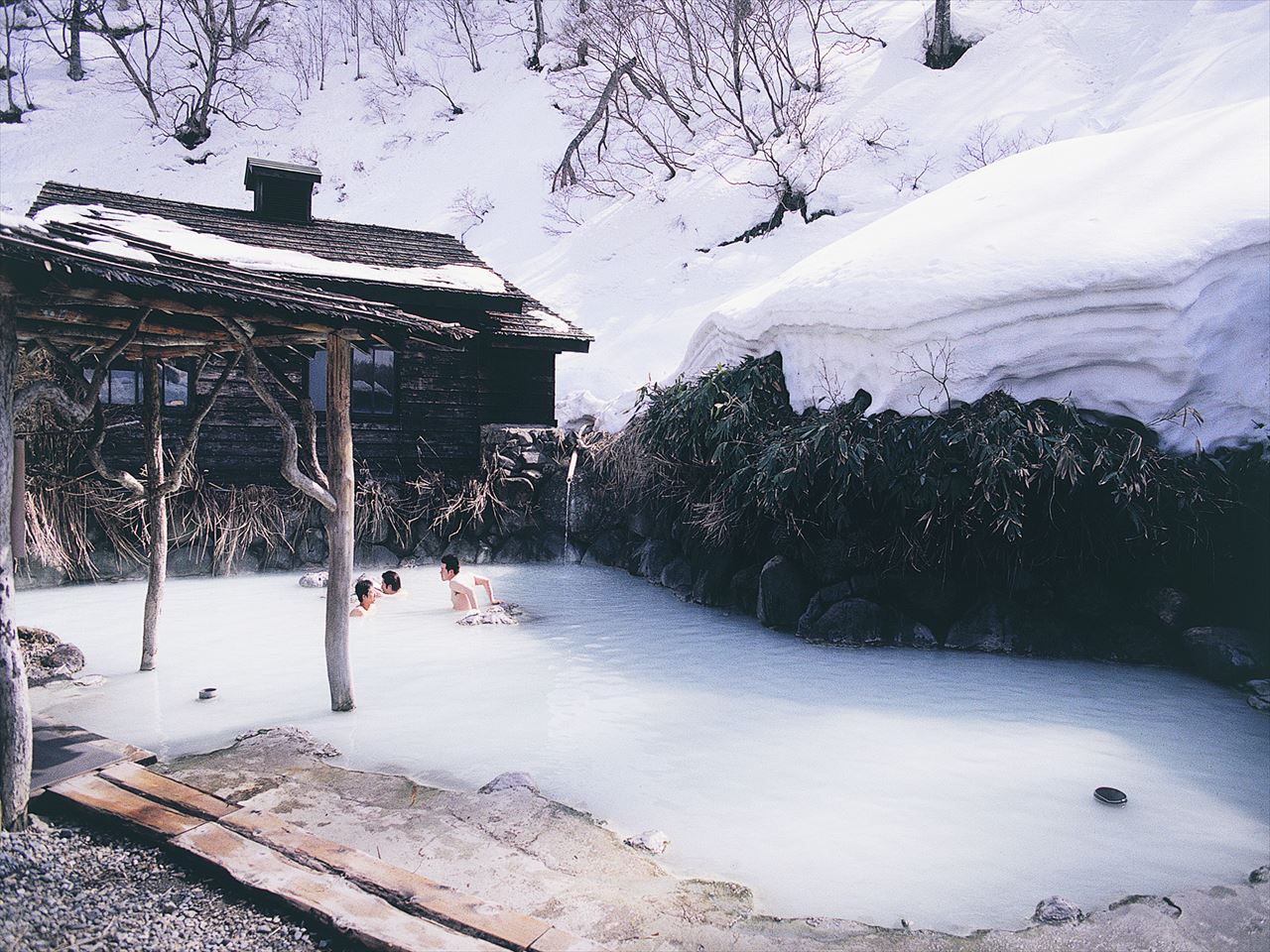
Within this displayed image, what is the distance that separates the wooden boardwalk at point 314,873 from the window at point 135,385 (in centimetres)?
795

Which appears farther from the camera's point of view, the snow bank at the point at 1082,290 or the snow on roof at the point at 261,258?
the snow bank at the point at 1082,290

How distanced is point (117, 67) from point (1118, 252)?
3766cm

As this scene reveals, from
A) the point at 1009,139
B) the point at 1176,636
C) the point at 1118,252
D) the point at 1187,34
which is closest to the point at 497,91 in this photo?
the point at 1009,139

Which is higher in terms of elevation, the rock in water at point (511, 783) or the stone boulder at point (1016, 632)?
the stone boulder at point (1016, 632)

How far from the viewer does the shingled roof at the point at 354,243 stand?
10.8m

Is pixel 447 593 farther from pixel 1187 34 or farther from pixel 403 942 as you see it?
pixel 1187 34

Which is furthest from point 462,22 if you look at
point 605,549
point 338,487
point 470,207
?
point 338,487

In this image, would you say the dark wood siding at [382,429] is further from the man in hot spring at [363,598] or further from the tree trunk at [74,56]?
the tree trunk at [74,56]

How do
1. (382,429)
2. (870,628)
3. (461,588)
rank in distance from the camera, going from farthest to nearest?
(382,429) → (461,588) → (870,628)

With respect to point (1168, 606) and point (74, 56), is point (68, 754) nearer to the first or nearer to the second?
point (1168, 606)

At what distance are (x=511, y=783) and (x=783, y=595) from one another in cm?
419

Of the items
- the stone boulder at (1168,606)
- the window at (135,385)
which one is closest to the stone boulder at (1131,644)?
the stone boulder at (1168,606)

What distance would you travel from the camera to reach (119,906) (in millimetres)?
2725

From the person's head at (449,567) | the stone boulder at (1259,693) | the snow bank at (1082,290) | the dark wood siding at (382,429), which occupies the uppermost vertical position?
the snow bank at (1082,290)
